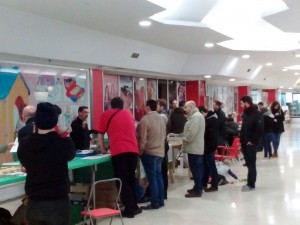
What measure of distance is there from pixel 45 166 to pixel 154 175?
2.48m

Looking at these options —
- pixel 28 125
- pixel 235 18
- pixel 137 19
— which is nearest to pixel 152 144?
pixel 28 125

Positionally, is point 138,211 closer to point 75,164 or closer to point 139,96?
point 75,164

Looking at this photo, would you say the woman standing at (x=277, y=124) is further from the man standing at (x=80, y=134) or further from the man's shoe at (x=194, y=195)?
the man standing at (x=80, y=134)

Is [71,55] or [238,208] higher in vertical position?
[71,55]

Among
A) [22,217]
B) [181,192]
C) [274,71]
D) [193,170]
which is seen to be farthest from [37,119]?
[274,71]

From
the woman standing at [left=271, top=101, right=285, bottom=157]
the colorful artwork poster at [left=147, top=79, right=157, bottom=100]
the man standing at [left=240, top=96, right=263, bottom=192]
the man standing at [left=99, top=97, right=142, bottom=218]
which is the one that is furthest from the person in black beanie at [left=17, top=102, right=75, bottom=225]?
the colorful artwork poster at [left=147, top=79, right=157, bottom=100]

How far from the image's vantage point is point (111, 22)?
5.95 m

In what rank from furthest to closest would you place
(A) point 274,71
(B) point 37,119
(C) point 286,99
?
(C) point 286,99 < (A) point 274,71 < (B) point 37,119

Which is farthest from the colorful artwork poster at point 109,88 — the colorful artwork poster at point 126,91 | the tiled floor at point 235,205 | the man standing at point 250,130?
the man standing at point 250,130

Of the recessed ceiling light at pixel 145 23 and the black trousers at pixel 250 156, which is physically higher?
the recessed ceiling light at pixel 145 23

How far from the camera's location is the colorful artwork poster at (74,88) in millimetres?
6945

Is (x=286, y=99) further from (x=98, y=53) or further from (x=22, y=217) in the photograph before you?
(x=22, y=217)

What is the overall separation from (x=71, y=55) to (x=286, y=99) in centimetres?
1948

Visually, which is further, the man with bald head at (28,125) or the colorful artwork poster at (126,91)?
the colorful artwork poster at (126,91)
